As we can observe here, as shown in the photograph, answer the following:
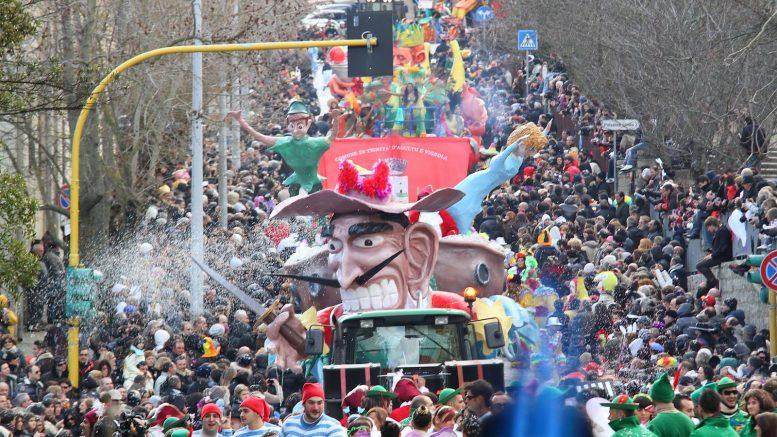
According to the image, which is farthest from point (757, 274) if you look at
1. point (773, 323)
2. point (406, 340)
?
point (406, 340)

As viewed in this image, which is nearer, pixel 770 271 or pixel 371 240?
pixel 770 271

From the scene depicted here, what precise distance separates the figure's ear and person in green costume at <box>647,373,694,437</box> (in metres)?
10.1

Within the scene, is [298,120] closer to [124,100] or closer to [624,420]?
[124,100]

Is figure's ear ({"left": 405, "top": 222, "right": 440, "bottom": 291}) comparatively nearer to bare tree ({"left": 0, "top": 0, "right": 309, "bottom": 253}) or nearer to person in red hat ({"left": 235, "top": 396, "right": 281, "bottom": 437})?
bare tree ({"left": 0, "top": 0, "right": 309, "bottom": 253})

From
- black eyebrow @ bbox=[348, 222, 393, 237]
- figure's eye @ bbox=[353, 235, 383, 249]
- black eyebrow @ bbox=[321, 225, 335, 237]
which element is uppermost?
black eyebrow @ bbox=[348, 222, 393, 237]

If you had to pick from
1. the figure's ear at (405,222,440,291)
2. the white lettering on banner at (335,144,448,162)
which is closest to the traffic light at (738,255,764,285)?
the figure's ear at (405,222,440,291)

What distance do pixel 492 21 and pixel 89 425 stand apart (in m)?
50.9

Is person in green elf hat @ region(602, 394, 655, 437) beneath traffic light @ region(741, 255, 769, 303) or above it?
above

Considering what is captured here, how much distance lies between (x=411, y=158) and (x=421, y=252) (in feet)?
15.7

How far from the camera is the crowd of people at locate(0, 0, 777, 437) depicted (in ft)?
46.5

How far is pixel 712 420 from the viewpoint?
1303 centimetres

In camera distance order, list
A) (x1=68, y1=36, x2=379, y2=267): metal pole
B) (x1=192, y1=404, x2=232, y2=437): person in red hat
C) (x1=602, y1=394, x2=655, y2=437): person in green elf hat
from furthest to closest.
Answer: (x1=68, y1=36, x2=379, y2=267): metal pole
(x1=192, y1=404, x2=232, y2=437): person in red hat
(x1=602, y1=394, x2=655, y2=437): person in green elf hat

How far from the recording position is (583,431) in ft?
32.9

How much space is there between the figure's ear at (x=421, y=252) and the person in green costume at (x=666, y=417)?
33.2 feet
